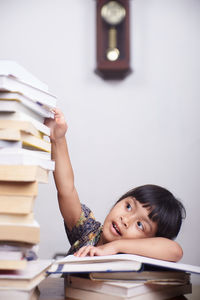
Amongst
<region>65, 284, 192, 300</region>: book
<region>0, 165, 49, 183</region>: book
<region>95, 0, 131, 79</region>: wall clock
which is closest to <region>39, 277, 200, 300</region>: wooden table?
<region>65, 284, 192, 300</region>: book

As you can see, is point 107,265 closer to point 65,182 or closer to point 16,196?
point 16,196

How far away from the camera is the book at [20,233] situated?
0.51m

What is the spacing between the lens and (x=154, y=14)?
6.61 feet

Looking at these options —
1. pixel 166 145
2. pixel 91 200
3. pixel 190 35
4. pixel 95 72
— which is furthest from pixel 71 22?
pixel 91 200

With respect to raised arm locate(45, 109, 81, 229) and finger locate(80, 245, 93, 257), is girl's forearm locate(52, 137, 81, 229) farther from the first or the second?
finger locate(80, 245, 93, 257)

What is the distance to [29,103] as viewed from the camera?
1.90 feet

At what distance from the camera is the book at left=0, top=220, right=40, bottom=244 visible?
20.0 inches

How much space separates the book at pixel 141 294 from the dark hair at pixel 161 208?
41 centimetres

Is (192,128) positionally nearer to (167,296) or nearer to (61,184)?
(61,184)

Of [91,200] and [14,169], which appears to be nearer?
[14,169]

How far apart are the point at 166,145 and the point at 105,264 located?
4.56 feet

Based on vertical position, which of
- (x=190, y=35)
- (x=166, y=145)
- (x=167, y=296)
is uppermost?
(x=190, y=35)

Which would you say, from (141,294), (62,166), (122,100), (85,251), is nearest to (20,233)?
(141,294)

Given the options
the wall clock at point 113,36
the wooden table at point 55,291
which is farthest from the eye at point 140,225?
the wall clock at point 113,36
